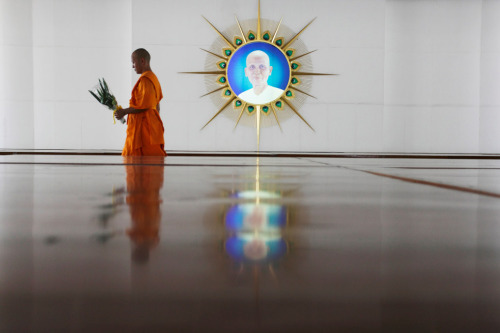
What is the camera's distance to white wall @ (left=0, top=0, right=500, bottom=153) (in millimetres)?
4078

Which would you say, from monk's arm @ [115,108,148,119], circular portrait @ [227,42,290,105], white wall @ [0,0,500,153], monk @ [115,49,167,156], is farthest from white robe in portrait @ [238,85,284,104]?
monk's arm @ [115,108,148,119]

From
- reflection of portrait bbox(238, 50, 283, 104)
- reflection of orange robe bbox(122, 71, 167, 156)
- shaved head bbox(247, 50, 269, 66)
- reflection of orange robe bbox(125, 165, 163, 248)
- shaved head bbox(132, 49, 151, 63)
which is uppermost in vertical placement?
shaved head bbox(247, 50, 269, 66)

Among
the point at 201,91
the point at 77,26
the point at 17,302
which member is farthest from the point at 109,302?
the point at 77,26

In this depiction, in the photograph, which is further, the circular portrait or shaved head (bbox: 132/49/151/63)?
the circular portrait

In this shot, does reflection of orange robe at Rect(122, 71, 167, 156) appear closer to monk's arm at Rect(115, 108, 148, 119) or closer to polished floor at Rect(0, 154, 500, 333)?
monk's arm at Rect(115, 108, 148, 119)

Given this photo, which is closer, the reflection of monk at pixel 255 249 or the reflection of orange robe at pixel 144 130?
the reflection of monk at pixel 255 249

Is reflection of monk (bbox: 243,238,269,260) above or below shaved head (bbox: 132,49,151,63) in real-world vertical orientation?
below

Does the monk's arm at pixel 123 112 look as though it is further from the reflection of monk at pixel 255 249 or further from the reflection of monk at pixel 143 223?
the reflection of monk at pixel 255 249

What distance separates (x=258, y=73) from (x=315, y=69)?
49 cm

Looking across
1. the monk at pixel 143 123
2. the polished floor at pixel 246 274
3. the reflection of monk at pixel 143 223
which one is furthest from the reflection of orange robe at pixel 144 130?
the polished floor at pixel 246 274

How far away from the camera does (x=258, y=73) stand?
4121 mm

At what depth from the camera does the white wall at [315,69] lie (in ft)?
13.4

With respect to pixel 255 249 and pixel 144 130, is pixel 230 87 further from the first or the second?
pixel 255 249

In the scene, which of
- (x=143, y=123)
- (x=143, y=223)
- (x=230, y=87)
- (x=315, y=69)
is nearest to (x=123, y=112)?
(x=143, y=123)
